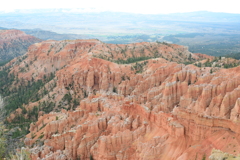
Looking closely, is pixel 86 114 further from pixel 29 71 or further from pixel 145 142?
pixel 29 71

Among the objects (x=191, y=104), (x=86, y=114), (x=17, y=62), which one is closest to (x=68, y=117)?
(x=86, y=114)

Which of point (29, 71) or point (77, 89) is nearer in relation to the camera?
point (77, 89)

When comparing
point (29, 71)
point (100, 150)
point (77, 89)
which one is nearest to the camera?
point (100, 150)

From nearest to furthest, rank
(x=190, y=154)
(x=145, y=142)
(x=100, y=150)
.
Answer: (x=190, y=154), (x=145, y=142), (x=100, y=150)

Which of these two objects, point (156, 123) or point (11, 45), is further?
point (11, 45)

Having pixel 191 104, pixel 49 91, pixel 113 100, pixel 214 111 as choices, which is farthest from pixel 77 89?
pixel 214 111

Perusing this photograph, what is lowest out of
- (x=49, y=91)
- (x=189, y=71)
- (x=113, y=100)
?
(x=49, y=91)

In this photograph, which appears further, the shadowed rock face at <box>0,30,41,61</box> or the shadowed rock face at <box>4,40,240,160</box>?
the shadowed rock face at <box>0,30,41,61</box>

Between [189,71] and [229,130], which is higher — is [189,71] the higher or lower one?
the higher one

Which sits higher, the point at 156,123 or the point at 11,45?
the point at 11,45

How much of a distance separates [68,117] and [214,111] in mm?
24337

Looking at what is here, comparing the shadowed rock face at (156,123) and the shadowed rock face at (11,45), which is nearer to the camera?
the shadowed rock face at (156,123)

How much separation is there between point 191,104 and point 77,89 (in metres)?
40.9

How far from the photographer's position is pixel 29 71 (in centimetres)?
10431
